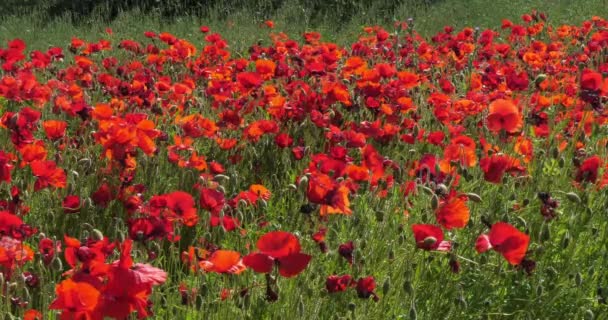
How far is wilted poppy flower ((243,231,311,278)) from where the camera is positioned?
1420 millimetres

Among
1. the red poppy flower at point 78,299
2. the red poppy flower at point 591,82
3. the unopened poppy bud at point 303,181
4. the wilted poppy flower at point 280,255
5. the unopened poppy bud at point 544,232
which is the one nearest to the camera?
the red poppy flower at point 78,299

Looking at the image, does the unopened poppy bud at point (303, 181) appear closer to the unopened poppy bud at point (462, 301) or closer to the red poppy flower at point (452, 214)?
the red poppy flower at point (452, 214)

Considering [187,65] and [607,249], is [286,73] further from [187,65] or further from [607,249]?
[607,249]

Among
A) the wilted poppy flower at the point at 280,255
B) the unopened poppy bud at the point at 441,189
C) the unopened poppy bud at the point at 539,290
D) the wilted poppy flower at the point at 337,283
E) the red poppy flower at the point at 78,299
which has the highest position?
the red poppy flower at the point at 78,299

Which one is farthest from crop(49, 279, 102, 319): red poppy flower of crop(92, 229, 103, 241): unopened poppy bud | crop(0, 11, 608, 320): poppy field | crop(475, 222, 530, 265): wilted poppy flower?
crop(475, 222, 530, 265): wilted poppy flower

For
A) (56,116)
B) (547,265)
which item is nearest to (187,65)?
(56,116)

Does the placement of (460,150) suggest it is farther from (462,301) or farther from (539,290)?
(462,301)

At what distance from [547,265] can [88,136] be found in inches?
75.4

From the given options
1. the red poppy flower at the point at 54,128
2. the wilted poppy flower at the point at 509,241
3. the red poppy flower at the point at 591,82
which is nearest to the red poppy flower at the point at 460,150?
the red poppy flower at the point at 591,82

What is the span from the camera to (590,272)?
2178 mm

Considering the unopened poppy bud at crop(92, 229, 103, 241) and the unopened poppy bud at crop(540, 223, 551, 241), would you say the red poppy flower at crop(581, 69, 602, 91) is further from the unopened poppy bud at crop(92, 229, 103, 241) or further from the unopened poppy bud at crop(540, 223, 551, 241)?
the unopened poppy bud at crop(92, 229, 103, 241)

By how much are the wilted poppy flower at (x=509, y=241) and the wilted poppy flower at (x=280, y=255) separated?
437 millimetres

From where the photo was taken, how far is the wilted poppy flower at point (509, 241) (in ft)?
5.29

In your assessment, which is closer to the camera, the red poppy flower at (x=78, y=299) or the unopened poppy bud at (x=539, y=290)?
the red poppy flower at (x=78, y=299)
